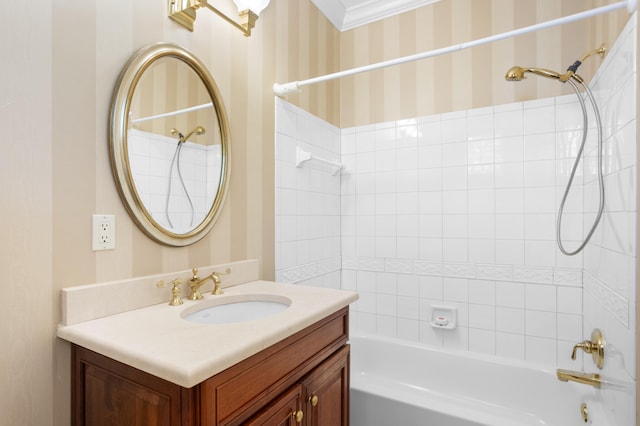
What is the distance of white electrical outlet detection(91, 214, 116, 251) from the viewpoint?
1023 millimetres

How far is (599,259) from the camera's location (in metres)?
1.55

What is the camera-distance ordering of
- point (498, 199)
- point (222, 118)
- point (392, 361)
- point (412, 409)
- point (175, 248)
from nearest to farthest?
point (175, 248), point (222, 118), point (412, 409), point (498, 199), point (392, 361)

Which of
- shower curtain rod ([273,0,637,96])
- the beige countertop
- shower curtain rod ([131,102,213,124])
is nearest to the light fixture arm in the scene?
shower curtain rod ([131,102,213,124])

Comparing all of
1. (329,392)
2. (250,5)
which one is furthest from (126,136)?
(329,392)

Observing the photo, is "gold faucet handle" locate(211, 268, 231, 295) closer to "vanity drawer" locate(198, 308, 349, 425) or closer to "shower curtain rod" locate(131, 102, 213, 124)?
"vanity drawer" locate(198, 308, 349, 425)

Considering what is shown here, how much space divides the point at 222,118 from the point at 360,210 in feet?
4.26

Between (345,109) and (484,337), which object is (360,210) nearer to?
(345,109)

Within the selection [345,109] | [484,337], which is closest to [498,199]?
[484,337]

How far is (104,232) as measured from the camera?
1045mm

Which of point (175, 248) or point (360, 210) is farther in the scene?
point (360, 210)

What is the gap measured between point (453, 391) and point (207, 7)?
7.72ft

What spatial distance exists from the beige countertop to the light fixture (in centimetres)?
106

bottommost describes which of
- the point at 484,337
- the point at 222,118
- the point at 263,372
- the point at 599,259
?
the point at 484,337

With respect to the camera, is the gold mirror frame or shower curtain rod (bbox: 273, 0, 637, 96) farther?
shower curtain rod (bbox: 273, 0, 637, 96)
